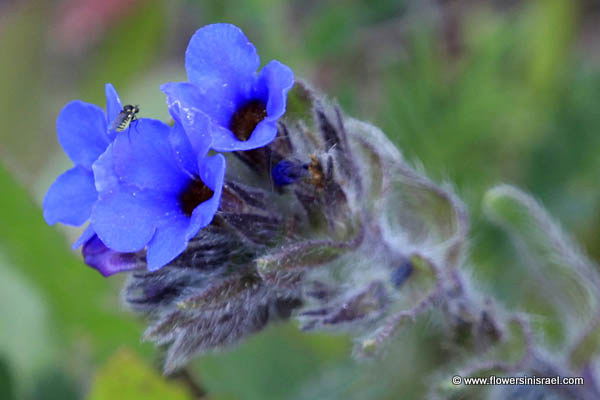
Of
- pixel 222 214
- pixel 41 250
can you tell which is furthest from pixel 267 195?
pixel 41 250

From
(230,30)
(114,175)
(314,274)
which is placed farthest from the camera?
(314,274)

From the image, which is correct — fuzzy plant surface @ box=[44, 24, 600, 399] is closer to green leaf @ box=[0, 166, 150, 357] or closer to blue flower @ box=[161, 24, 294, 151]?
blue flower @ box=[161, 24, 294, 151]

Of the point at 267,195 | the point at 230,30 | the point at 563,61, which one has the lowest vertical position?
the point at 563,61

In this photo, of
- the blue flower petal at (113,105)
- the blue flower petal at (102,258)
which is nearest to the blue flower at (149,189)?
the blue flower petal at (113,105)

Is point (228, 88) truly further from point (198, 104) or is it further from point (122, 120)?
point (122, 120)

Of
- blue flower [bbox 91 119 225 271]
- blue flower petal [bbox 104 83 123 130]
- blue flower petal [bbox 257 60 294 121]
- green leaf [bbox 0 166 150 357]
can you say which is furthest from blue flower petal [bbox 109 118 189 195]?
green leaf [bbox 0 166 150 357]

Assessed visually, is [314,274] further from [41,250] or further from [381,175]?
[41,250]

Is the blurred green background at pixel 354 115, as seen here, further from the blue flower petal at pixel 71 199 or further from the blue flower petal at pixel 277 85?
the blue flower petal at pixel 277 85
